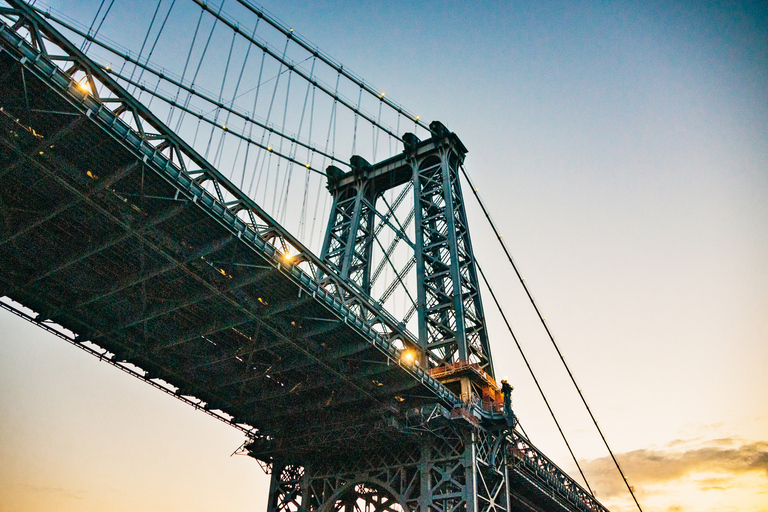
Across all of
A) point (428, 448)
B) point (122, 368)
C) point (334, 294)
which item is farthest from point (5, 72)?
point (428, 448)

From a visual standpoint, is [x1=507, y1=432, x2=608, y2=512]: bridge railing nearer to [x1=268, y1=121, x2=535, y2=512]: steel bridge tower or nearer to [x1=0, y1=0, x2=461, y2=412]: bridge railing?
[x1=268, y1=121, x2=535, y2=512]: steel bridge tower

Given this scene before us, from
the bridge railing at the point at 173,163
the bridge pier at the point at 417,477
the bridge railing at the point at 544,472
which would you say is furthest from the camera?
the bridge railing at the point at 544,472

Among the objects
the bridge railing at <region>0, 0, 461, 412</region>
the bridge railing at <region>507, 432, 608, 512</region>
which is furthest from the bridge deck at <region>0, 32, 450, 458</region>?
the bridge railing at <region>507, 432, 608, 512</region>

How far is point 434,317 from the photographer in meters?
42.8

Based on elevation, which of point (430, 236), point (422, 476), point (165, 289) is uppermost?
point (430, 236)

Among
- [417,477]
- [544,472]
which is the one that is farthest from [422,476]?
[544,472]

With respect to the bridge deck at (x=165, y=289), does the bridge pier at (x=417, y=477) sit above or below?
below

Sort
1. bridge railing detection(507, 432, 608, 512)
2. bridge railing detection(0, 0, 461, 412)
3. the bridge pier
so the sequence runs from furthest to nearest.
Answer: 1. bridge railing detection(507, 432, 608, 512)
2. the bridge pier
3. bridge railing detection(0, 0, 461, 412)

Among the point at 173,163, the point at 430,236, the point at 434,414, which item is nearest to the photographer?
the point at 173,163

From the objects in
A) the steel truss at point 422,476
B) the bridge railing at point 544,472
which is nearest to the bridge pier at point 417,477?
the steel truss at point 422,476

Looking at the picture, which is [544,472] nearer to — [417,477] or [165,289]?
[417,477]

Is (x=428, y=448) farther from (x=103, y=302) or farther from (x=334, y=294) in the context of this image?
(x=103, y=302)

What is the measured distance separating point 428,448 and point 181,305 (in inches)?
663

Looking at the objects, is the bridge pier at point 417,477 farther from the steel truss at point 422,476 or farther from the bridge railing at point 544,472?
the bridge railing at point 544,472
